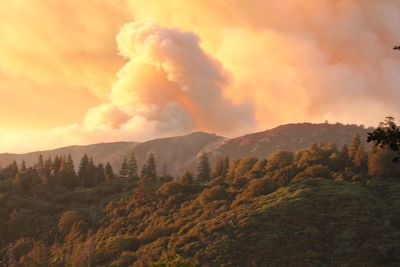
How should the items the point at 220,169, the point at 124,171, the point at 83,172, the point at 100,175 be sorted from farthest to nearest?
1. the point at 124,171
2. the point at 100,175
3. the point at 83,172
4. the point at 220,169

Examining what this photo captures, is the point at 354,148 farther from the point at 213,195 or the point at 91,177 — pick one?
the point at 91,177

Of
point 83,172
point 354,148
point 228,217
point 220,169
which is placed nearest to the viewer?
point 228,217

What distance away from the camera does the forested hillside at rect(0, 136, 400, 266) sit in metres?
84.8

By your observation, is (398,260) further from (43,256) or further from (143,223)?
(43,256)

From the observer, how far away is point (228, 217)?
101 meters

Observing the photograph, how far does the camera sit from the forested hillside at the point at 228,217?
3337 inches

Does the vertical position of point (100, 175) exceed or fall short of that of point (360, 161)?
it exceeds it

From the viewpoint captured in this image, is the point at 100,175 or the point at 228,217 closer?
the point at 228,217

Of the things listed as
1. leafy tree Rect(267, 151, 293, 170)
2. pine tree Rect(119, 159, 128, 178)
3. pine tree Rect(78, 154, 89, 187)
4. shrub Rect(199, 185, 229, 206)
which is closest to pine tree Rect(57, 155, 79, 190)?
pine tree Rect(78, 154, 89, 187)

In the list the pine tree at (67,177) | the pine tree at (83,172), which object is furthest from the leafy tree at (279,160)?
the pine tree at (67,177)

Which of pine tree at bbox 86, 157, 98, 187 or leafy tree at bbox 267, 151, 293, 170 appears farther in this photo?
pine tree at bbox 86, 157, 98, 187

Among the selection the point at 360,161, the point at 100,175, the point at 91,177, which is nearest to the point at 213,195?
the point at 360,161

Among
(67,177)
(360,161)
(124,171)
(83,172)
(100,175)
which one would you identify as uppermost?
(83,172)

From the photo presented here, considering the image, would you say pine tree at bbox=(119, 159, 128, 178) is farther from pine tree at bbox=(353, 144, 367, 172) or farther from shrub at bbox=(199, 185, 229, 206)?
pine tree at bbox=(353, 144, 367, 172)
